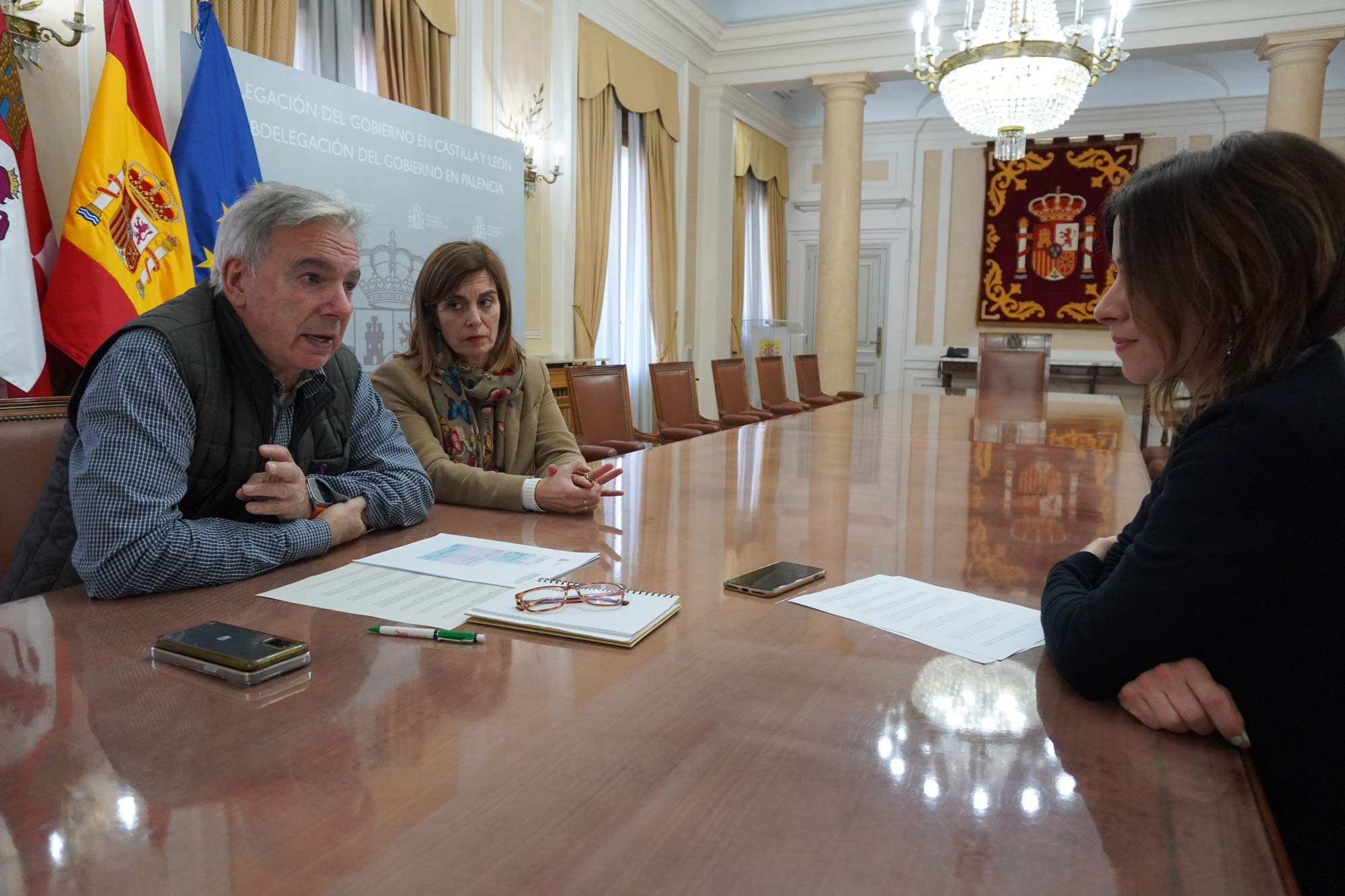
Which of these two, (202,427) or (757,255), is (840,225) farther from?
(202,427)

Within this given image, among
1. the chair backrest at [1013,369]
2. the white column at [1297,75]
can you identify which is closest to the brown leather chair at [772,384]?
the chair backrest at [1013,369]

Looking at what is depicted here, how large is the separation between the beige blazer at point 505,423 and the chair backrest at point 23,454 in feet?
2.01

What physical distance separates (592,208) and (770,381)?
5.64ft

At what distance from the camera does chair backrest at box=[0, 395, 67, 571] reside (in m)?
1.42

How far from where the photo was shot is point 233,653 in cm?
88

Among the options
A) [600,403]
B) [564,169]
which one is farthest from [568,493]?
[564,169]

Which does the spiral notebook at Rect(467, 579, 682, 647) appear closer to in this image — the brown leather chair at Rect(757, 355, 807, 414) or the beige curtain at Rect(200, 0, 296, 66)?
the beige curtain at Rect(200, 0, 296, 66)

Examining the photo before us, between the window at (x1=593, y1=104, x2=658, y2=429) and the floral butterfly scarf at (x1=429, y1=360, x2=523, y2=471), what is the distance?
414 centimetres

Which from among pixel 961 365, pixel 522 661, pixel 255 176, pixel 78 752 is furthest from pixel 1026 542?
pixel 961 365

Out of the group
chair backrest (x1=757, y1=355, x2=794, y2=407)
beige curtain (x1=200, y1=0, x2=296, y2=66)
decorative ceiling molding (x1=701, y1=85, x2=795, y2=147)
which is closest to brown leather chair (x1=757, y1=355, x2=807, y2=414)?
chair backrest (x1=757, y1=355, x2=794, y2=407)

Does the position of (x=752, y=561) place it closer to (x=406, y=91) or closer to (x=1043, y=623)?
(x=1043, y=623)

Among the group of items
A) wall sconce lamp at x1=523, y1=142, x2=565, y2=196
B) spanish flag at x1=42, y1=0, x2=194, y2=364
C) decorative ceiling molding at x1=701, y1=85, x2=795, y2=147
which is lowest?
spanish flag at x1=42, y1=0, x2=194, y2=364

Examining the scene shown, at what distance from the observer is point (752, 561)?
4.45 ft

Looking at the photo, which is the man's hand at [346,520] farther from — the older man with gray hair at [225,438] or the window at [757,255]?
the window at [757,255]
